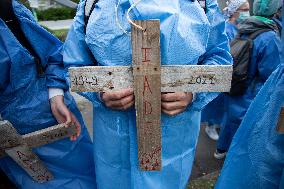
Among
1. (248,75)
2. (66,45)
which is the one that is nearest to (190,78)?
(66,45)

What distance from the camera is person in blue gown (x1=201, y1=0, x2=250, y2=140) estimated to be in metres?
3.63

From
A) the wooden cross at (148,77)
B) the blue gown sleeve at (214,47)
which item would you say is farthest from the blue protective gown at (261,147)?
the wooden cross at (148,77)

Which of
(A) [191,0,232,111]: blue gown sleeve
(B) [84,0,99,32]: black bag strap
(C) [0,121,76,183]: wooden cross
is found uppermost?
(B) [84,0,99,32]: black bag strap

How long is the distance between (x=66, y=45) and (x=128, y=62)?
0.40 meters

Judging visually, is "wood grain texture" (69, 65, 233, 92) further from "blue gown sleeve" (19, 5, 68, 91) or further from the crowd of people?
"blue gown sleeve" (19, 5, 68, 91)

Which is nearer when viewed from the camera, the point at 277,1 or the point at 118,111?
the point at 118,111

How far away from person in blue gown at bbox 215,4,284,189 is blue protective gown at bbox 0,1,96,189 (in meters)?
0.91

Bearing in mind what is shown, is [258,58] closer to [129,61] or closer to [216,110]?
[216,110]

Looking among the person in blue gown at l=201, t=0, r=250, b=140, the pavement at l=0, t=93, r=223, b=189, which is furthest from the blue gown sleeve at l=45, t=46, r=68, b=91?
the person in blue gown at l=201, t=0, r=250, b=140

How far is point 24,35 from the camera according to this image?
1.80 metres

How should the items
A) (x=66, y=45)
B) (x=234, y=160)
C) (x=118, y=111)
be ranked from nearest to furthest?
1. (x=118, y=111)
2. (x=66, y=45)
3. (x=234, y=160)


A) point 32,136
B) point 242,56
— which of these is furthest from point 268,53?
point 32,136

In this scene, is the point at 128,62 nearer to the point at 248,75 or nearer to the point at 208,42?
the point at 208,42

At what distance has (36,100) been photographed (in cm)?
187
